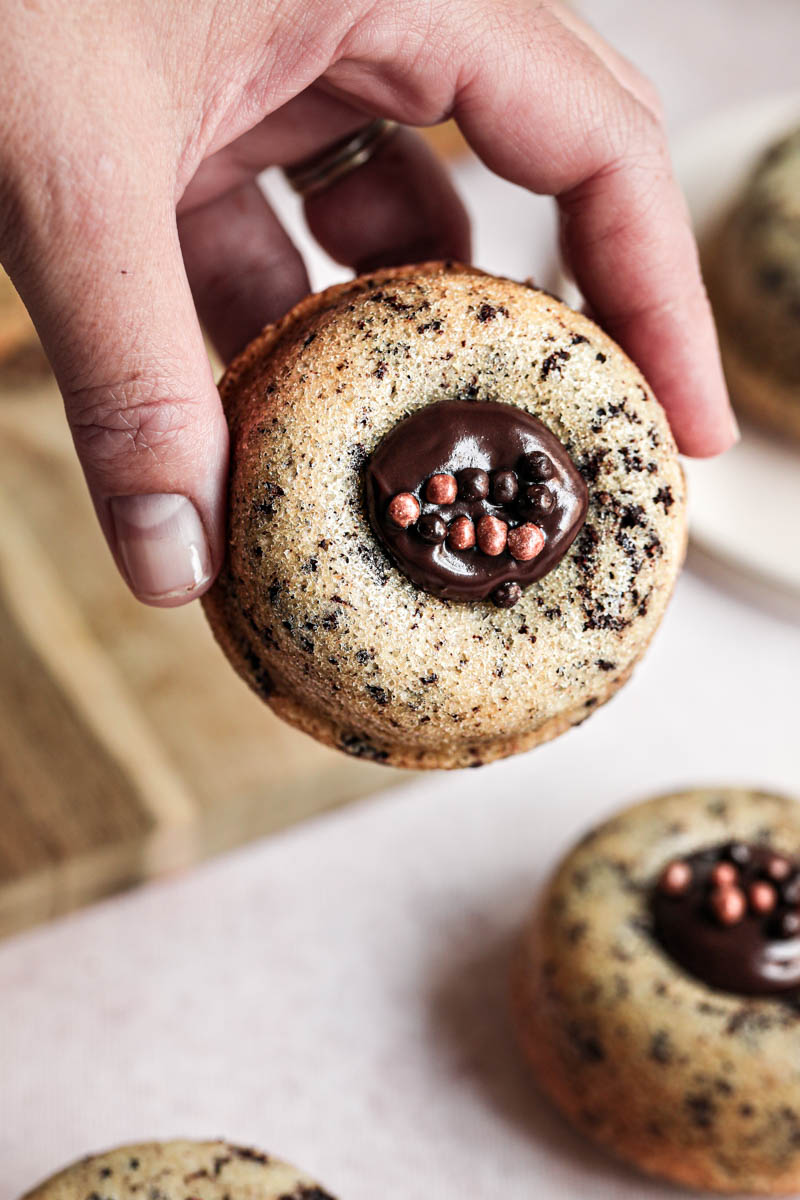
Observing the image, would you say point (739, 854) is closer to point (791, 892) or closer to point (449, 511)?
point (791, 892)

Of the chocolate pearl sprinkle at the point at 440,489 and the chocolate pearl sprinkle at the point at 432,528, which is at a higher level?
the chocolate pearl sprinkle at the point at 440,489

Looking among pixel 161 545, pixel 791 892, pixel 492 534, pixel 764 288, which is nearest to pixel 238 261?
pixel 161 545

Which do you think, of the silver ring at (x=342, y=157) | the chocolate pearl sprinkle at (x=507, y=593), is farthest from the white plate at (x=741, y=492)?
the chocolate pearl sprinkle at (x=507, y=593)

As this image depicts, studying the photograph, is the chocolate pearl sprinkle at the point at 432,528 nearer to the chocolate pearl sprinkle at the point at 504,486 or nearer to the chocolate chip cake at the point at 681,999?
the chocolate pearl sprinkle at the point at 504,486

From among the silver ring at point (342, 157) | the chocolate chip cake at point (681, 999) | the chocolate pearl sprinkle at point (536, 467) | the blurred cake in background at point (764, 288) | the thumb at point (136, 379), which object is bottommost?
the chocolate chip cake at point (681, 999)

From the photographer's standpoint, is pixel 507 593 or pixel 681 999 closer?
pixel 507 593

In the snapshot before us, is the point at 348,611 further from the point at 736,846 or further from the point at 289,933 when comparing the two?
the point at 289,933

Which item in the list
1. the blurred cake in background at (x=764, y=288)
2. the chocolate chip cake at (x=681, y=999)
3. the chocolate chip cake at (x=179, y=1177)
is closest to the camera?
the chocolate chip cake at (x=179, y=1177)
